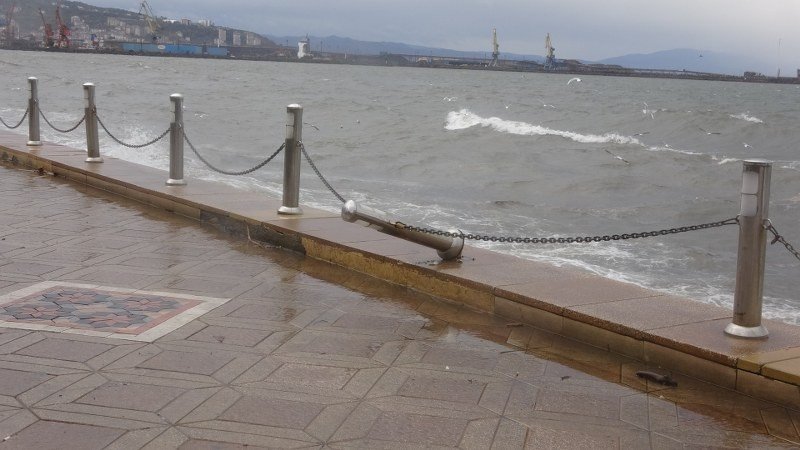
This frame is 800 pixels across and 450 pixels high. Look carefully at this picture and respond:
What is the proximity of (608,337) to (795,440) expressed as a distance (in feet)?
3.64

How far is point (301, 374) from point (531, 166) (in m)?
18.5

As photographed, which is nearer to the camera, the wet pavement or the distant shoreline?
the wet pavement

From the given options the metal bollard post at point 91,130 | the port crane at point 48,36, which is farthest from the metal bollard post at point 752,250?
the port crane at point 48,36

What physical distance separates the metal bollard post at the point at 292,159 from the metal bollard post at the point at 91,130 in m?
3.89

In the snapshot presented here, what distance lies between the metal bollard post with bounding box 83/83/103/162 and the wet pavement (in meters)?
4.59

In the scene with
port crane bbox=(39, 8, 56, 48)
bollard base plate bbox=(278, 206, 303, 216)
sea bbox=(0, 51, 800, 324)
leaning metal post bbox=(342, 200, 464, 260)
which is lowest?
sea bbox=(0, 51, 800, 324)

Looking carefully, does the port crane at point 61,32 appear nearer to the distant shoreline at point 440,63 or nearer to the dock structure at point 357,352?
the distant shoreline at point 440,63

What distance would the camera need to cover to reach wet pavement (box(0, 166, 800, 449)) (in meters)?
3.43

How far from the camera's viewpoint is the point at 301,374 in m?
4.01

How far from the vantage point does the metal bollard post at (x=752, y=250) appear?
4.18 m

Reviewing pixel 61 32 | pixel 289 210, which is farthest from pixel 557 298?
pixel 61 32

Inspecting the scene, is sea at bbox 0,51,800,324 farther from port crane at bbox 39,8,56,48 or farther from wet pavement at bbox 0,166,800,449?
port crane at bbox 39,8,56,48

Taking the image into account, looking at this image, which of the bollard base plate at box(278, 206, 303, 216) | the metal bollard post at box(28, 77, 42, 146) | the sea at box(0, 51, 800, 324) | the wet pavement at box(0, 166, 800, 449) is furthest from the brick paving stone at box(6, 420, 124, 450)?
the metal bollard post at box(28, 77, 42, 146)

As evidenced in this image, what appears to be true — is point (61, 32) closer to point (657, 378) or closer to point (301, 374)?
point (301, 374)
